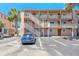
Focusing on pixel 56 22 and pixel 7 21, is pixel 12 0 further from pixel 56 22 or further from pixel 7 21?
pixel 7 21

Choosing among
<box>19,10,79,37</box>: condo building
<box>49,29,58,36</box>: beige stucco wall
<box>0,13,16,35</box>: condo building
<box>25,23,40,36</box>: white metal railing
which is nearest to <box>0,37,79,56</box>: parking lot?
<box>25,23,40,36</box>: white metal railing

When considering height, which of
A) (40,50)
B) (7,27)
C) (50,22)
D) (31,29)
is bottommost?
(40,50)

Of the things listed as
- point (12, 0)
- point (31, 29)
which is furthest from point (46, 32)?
point (12, 0)

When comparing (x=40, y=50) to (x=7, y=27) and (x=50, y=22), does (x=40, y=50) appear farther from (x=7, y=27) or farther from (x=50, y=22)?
(x=7, y=27)

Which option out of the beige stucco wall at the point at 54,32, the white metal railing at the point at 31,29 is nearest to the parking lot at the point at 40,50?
the white metal railing at the point at 31,29

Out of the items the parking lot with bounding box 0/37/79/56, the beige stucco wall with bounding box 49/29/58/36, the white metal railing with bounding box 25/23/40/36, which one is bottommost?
the parking lot with bounding box 0/37/79/56

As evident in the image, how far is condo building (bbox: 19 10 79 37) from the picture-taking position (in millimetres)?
38969

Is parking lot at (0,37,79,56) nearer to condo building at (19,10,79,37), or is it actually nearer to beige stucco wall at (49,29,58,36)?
condo building at (19,10,79,37)

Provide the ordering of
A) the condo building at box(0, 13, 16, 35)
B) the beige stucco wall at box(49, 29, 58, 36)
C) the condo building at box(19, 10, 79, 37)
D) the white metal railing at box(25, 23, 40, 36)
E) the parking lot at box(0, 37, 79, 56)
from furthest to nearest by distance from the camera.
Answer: the condo building at box(0, 13, 16, 35), the beige stucco wall at box(49, 29, 58, 36), the condo building at box(19, 10, 79, 37), the white metal railing at box(25, 23, 40, 36), the parking lot at box(0, 37, 79, 56)

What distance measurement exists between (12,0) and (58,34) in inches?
1227

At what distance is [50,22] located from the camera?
41.8m

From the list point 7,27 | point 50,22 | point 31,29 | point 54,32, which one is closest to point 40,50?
point 31,29

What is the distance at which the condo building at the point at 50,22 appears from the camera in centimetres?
3897

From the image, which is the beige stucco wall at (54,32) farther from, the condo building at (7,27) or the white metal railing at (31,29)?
the condo building at (7,27)
